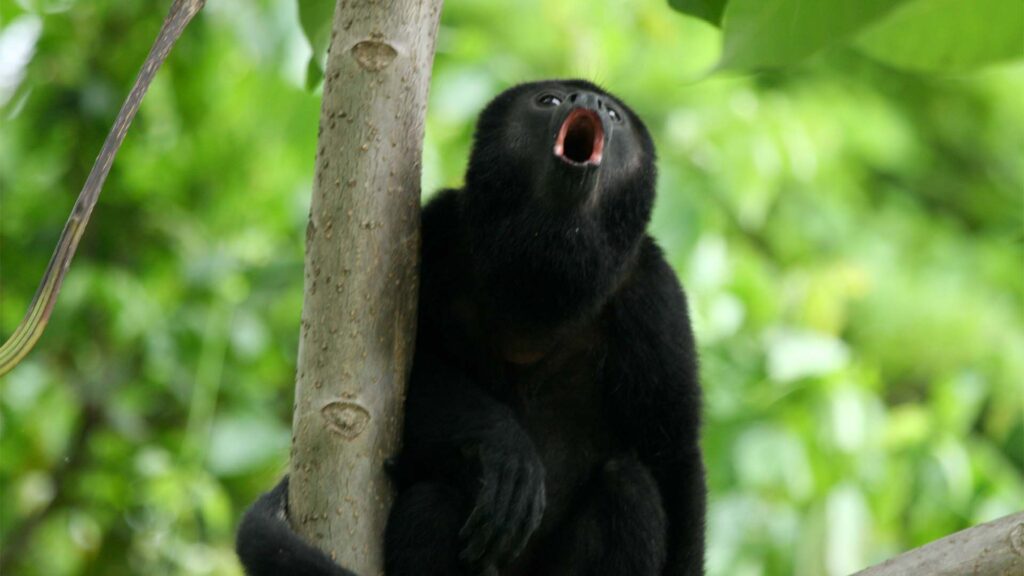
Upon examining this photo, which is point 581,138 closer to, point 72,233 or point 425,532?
point 425,532

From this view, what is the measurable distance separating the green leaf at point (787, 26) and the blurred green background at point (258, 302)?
4.08 ft

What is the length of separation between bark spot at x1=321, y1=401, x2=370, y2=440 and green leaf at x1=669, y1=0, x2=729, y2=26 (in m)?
0.72

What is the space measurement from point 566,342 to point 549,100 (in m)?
0.46

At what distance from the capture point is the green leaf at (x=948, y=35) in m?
1.91

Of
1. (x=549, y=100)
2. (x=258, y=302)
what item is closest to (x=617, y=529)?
(x=549, y=100)

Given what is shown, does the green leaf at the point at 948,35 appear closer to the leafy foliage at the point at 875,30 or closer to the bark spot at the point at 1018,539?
the leafy foliage at the point at 875,30

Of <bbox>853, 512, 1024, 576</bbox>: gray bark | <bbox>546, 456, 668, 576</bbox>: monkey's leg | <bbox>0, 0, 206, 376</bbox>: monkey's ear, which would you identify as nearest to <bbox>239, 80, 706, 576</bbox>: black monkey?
<bbox>546, 456, 668, 576</bbox>: monkey's leg

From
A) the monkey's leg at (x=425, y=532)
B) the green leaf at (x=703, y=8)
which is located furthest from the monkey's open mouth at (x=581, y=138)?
the monkey's leg at (x=425, y=532)

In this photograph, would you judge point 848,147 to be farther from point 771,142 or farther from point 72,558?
point 72,558

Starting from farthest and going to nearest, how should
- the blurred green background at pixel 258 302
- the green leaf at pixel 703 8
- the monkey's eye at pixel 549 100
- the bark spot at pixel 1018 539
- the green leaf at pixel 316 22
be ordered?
1. the blurred green background at pixel 258 302
2. the monkey's eye at pixel 549 100
3. the green leaf at pixel 316 22
4. the green leaf at pixel 703 8
5. the bark spot at pixel 1018 539

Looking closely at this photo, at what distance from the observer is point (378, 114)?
1.72 metres

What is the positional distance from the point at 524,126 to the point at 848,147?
479 cm

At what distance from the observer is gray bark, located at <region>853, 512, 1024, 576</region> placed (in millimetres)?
1469

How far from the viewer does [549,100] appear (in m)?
2.32
